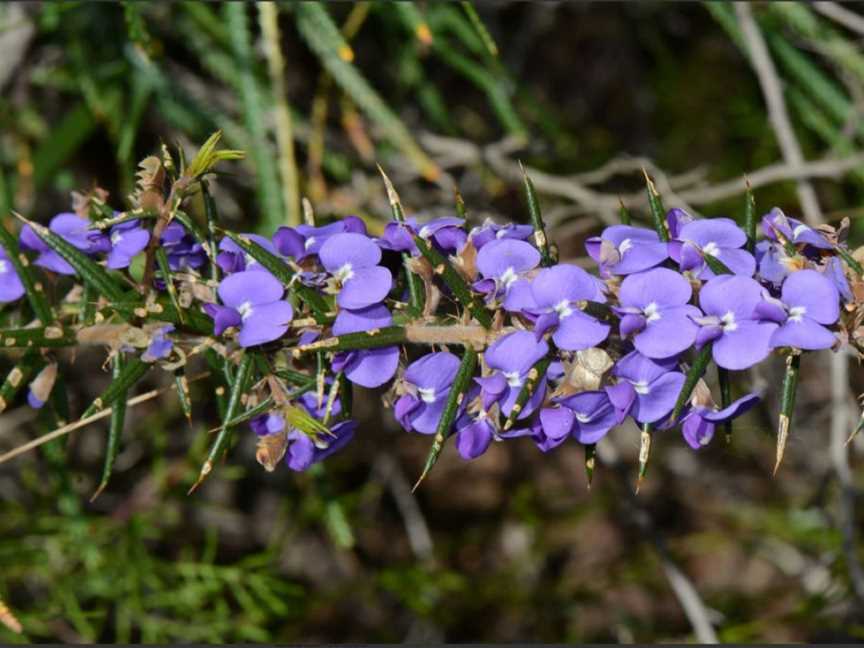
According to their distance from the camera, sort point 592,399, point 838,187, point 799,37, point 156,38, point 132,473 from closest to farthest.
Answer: point 592,399 → point 156,38 → point 799,37 → point 132,473 → point 838,187

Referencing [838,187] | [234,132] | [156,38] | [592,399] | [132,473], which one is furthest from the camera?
[838,187]

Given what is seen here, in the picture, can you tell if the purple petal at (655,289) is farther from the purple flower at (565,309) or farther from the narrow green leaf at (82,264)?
the narrow green leaf at (82,264)

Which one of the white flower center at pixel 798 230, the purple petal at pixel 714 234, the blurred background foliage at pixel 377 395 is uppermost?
the white flower center at pixel 798 230

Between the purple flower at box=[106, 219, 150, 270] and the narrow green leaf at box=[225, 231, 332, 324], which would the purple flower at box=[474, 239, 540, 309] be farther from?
the purple flower at box=[106, 219, 150, 270]

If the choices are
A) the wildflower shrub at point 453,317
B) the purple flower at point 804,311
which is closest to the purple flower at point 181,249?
the wildflower shrub at point 453,317

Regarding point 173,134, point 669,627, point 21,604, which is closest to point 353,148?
point 173,134

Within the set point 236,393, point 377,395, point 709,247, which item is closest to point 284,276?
point 236,393

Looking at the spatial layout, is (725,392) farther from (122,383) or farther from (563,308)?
(122,383)

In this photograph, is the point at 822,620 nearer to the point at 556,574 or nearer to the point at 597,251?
the point at 556,574
